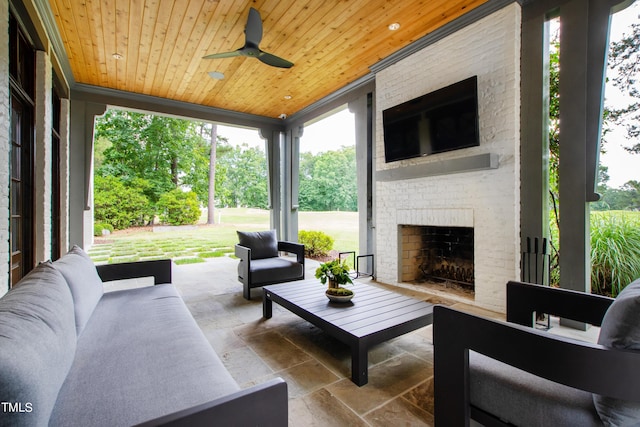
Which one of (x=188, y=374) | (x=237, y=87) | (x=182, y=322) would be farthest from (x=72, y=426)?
(x=237, y=87)

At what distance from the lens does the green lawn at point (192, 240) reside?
23.1ft

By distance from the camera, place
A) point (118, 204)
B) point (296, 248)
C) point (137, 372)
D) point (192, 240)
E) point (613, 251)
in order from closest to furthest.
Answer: point (137, 372) → point (613, 251) → point (296, 248) → point (192, 240) → point (118, 204)

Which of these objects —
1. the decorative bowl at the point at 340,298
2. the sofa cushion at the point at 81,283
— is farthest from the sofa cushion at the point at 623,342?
the sofa cushion at the point at 81,283

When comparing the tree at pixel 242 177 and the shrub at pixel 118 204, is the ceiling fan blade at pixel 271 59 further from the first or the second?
the tree at pixel 242 177

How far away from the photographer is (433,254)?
4352 mm

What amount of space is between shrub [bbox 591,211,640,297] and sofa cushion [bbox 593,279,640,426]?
2502 mm

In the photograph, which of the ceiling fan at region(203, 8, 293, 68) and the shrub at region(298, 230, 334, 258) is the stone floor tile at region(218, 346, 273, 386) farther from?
the shrub at region(298, 230, 334, 258)

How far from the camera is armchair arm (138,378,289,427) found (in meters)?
0.77

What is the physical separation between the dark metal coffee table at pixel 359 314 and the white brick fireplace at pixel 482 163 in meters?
1.32

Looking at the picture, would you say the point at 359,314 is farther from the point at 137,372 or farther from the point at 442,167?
the point at 442,167

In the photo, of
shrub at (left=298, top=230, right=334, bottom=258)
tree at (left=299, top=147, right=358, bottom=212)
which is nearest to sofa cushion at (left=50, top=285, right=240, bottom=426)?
shrub at (left=298, top=230, right=334, bottom=258)

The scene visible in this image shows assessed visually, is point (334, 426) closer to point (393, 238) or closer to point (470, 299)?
point (470, 299)

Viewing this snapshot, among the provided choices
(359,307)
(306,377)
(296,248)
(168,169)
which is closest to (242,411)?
(306,377)

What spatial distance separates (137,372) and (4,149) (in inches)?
81.3
